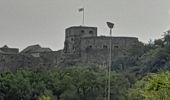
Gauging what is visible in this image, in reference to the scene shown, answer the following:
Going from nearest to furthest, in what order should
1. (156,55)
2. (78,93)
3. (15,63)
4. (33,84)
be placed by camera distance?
(78,93), (33,84), (156,55), (15,63)

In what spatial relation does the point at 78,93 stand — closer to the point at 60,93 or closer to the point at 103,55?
the point at 60,93

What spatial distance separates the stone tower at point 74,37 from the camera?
3814 inches

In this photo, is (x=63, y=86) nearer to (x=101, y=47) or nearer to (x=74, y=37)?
(x=101, y=47)

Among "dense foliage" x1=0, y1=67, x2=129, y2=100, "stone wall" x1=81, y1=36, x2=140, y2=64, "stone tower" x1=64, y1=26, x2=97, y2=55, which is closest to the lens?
"dense foliage" x1=0, y1=67, x2=129, y2=100

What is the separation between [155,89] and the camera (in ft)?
104

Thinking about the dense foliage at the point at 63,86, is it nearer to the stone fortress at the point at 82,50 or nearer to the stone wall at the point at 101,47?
the stone fortress at the point at 82,50

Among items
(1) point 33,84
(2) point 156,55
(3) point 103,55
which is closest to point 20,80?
(1) point 33,84

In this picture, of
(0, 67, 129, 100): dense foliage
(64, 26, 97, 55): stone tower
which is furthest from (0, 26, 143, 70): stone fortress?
(0, 67, 129, 100): dense foliage

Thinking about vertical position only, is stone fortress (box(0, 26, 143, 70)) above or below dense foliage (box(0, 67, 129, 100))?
above

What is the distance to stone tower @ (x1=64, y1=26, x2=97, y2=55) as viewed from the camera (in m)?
96.9

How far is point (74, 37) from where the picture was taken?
96.9m

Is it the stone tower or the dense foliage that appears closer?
the dense foliage

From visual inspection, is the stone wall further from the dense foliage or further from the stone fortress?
the dense foliage

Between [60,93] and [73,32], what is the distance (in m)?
33.1
